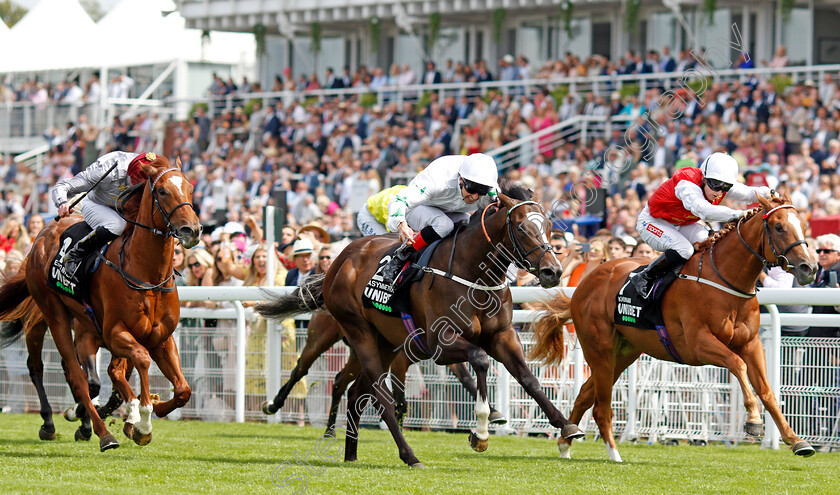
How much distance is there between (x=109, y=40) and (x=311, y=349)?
795 inches

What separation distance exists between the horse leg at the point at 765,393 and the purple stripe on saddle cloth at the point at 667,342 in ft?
1.53

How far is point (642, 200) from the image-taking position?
13508mm

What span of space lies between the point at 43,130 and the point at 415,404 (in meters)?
20.2

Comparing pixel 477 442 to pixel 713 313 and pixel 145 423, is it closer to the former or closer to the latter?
pixel 713 313

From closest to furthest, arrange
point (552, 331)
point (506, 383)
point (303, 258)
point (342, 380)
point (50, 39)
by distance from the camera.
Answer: point (552, 331) → point (342, 380) → point (506, 383) → point (303, 258) → point (50, 39)

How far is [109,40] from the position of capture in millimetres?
27156

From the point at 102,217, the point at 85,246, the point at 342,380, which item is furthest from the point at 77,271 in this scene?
the point at 342,380

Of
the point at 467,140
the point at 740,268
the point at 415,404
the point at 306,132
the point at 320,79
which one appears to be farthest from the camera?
the point at 320,79

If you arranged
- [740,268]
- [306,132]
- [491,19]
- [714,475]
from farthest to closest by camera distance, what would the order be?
1. [491,19]
2. [306,132]
3. [740,268]
4. [714,475]

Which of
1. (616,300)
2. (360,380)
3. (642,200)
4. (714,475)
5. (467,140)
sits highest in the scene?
(467,140)

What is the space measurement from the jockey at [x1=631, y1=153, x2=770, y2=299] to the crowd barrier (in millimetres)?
834

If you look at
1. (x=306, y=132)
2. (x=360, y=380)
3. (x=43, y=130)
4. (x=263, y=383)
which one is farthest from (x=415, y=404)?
(x=43, y=130)

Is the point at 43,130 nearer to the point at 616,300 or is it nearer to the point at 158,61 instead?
the point at 158,61

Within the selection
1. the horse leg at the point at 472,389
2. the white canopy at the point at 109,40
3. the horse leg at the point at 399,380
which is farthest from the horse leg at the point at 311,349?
the white canopy at the point at 109,40
